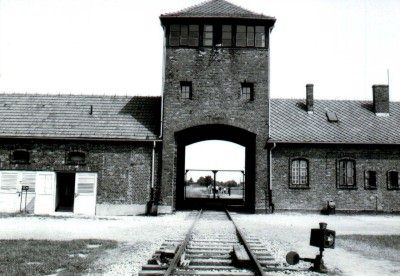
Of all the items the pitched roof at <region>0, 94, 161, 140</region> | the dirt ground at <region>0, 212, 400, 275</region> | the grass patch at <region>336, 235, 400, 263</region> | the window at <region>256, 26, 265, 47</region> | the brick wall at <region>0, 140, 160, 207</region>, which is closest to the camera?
the dirt ground at <region>0, 212, 400, 275</region>

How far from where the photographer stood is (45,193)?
22.7 meters

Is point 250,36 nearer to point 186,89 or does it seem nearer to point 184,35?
point 184,35

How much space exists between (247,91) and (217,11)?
4.67 m

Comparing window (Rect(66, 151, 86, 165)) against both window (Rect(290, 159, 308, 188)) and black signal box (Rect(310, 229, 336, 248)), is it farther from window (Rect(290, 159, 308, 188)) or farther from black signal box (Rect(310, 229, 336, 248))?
black signal box (Rect(310, 229, 336, 248))

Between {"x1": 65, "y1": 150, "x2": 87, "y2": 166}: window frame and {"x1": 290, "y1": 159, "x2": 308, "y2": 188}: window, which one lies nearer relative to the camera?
{"x1": 65, "y1": 150, "x2": 87, "y2": 166}: window frame

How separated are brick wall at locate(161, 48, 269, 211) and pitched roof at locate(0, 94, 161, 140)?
5.91 feet

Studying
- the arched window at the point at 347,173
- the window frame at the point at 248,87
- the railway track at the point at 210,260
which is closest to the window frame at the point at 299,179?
the arched window at the point at 347,173

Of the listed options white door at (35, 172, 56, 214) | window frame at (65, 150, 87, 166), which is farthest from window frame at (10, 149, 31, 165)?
window frame at (65, 150, 87, 166)

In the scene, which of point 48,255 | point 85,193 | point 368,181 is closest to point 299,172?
point 368,181

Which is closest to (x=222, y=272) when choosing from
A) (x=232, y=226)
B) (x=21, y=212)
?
(x=232, y=226)

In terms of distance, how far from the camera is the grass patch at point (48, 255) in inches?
325

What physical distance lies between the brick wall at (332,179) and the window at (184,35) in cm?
736

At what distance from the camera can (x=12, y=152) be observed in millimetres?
22938

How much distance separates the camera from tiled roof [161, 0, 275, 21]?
76.7 feet
